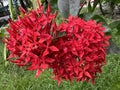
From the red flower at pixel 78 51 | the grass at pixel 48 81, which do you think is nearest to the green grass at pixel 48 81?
the grass at pixel 48 81

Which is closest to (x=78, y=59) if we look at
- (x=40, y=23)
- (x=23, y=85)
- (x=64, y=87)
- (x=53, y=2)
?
→ (x=40, y=23)

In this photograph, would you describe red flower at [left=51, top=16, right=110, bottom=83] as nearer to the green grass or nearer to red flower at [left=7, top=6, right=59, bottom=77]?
red flower at [left=7, top=6, right=59, bottom=77]

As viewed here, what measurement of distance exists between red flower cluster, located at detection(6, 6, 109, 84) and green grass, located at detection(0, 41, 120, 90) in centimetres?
183

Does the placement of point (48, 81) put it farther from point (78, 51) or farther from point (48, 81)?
point (78, 51)

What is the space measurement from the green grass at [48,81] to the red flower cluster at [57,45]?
1.83 metres

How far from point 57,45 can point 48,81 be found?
7.53 feet

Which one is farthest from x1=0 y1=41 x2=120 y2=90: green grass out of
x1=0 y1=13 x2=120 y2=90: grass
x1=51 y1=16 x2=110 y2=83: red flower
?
x1=51 y1=16 x2=110 y2=83: red flower

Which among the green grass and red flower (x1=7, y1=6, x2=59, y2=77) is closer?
red flower (x1=7, y1=6, x2=59, y2=77)

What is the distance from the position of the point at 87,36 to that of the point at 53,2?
367 millimetres

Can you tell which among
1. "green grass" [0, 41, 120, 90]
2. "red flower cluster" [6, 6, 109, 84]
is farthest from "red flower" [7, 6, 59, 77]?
"green grass" [0, 41, 120, 90]

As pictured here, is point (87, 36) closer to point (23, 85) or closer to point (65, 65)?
point (65, 65)

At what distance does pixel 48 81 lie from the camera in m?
3.32

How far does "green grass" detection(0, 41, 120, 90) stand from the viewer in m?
3.05

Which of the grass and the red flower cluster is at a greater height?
the red flower cluster
